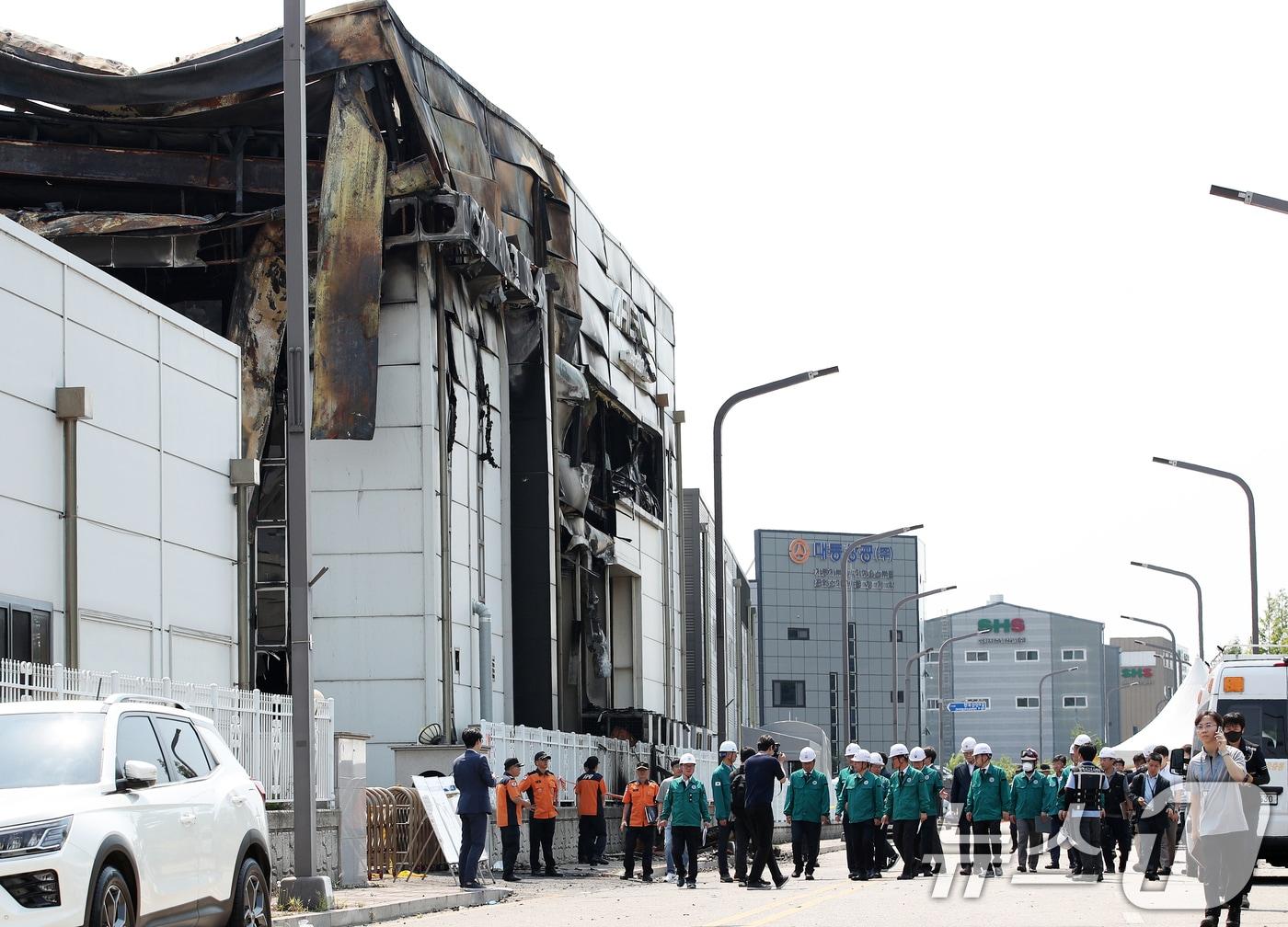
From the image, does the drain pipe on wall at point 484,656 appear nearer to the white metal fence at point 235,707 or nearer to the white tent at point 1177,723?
the white metal fence at point 235,707

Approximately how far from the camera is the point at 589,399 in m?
44.6

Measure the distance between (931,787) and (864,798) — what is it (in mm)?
1301

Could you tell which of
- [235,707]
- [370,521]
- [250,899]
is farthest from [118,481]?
[250,899]

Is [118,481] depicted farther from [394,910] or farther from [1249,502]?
[1249,502]

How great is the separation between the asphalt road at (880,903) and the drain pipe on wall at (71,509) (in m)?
5.73

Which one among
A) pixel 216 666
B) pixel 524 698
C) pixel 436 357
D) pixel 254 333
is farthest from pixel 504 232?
pixel 216 666

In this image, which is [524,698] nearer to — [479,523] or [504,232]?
[479,523]

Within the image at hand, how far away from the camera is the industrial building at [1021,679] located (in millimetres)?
164000

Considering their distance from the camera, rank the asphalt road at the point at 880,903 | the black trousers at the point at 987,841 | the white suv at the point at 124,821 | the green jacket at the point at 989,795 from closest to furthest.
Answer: the white suv at the point at 124,821 < the asphalt road at the point at 880,903 < the green jacket at the point at 989,795 < the black trousers at the point at 987,841

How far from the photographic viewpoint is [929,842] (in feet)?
88.1

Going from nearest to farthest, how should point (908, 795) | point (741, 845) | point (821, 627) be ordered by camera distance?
point (741, 845)
point (908, 795)
point (821, 627)

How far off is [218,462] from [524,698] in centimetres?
1404

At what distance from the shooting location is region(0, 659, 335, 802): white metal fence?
1655 centimetres

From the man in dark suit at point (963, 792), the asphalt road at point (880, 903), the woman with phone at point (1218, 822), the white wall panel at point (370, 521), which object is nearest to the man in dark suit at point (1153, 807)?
the asphalt road at point (880, 903)
